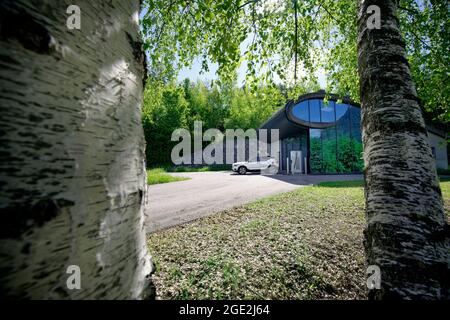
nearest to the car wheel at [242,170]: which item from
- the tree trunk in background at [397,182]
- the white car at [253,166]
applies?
the white car at [253,166]

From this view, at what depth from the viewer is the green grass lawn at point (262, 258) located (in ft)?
7.79

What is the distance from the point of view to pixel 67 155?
1.59 ft

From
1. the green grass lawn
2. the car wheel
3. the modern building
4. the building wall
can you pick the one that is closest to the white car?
the car wheel

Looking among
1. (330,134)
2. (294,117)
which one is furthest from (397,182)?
(330,134)

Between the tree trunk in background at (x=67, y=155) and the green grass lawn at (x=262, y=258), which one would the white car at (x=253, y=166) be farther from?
the tree trunk in background at (x=67, y=155)

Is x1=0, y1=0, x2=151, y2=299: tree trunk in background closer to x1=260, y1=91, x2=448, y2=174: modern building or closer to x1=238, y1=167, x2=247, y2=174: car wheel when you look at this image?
x1=260, y1=91, x2=448, y2=174: modern building

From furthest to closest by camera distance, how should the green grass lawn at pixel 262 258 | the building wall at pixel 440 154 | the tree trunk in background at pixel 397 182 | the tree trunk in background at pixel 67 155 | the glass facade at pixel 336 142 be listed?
the building wall at pixel 440 154 < the glass facade at pixel 336 142 < the green grass lawn at pixel 262 258 < the tree trunk in background at pixel 397 182 < the tree trunk in background at pixel 67 155

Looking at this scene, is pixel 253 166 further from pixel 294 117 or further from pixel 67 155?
pixel 67 155

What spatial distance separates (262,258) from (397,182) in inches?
89.0

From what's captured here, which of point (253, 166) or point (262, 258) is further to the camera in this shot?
point (253, 166)

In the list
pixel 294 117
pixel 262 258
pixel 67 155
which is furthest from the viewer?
pixel 294 117

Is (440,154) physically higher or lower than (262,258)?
higher

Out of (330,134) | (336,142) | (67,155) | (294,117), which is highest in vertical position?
(294,117)

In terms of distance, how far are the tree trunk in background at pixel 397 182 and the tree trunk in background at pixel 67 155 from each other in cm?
113
